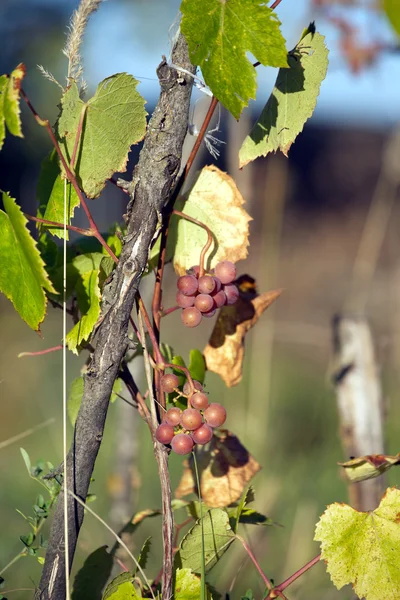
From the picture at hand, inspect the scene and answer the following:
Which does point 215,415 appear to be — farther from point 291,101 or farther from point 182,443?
point 291,101

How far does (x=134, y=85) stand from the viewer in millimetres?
760

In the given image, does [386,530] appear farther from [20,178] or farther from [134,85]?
[20,178]

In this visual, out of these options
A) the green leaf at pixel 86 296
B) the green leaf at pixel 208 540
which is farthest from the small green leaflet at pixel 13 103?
the green leaf at pixel 208 540

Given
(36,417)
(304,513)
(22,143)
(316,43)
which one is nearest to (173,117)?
(316,43)

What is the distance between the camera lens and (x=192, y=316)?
84 centimetres

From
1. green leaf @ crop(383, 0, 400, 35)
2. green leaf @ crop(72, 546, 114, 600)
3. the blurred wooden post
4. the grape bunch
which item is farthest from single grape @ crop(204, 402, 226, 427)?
the blurred wooden post

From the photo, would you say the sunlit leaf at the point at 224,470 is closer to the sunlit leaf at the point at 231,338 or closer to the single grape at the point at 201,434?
the sunlit leaf at the point at 231,338

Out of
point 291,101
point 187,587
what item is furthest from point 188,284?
point 187,587

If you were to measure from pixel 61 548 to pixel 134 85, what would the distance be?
0.59 metres

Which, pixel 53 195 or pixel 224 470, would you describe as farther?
pixel 224 470

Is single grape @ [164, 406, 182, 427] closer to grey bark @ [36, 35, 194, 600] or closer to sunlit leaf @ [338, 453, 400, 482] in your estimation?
grey bark @ [36, 35, 194, 600]

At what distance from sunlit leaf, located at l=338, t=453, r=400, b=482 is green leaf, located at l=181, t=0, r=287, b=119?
484 mm

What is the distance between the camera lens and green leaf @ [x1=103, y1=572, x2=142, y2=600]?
79 cm

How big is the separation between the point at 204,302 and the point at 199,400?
0.13 m
